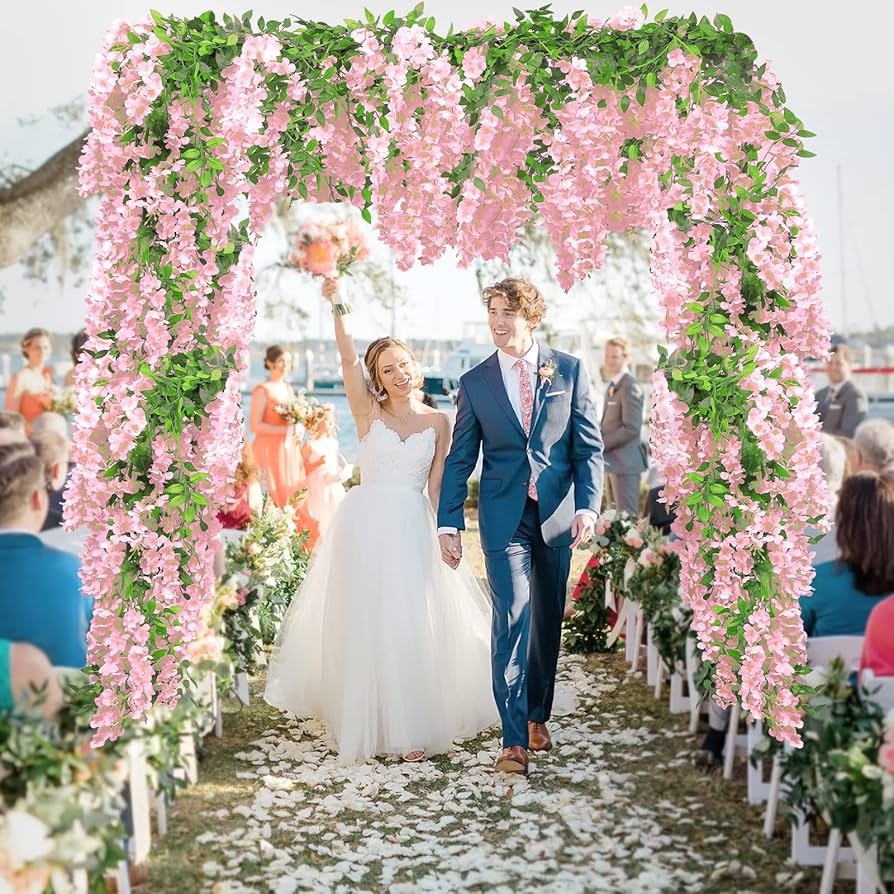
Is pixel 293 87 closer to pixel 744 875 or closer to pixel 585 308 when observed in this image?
pixel 744 875

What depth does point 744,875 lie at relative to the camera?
3480 millimetres

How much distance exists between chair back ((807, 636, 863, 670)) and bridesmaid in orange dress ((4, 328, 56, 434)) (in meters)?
2.67

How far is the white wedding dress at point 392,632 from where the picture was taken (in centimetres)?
463

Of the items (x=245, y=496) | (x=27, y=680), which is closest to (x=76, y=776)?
(x=27, y=680)

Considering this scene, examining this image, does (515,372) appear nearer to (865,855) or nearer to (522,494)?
(522,494)

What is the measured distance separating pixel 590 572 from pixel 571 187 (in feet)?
9.82

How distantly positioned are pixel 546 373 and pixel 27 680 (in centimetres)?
233

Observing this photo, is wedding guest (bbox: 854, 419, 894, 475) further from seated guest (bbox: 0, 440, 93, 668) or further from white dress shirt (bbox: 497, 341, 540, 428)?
seated guest (bbox: 0, 440, 93, 668)

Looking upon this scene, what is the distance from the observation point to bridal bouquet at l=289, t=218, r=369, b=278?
4.30 meters

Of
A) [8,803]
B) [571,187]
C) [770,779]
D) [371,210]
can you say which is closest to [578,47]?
[571,187]

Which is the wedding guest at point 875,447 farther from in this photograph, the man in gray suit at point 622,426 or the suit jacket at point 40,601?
the man in gray suit at point 622,426

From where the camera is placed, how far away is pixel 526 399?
4.50 m

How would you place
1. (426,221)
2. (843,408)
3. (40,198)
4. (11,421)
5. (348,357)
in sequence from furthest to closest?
(348,357) → (426,221) → (40,198) → (843,408) → (11,421)

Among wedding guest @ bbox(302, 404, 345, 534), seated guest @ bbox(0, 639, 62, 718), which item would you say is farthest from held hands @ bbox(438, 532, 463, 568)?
wedding guest @ bbox(302, 404, 345, 534)
